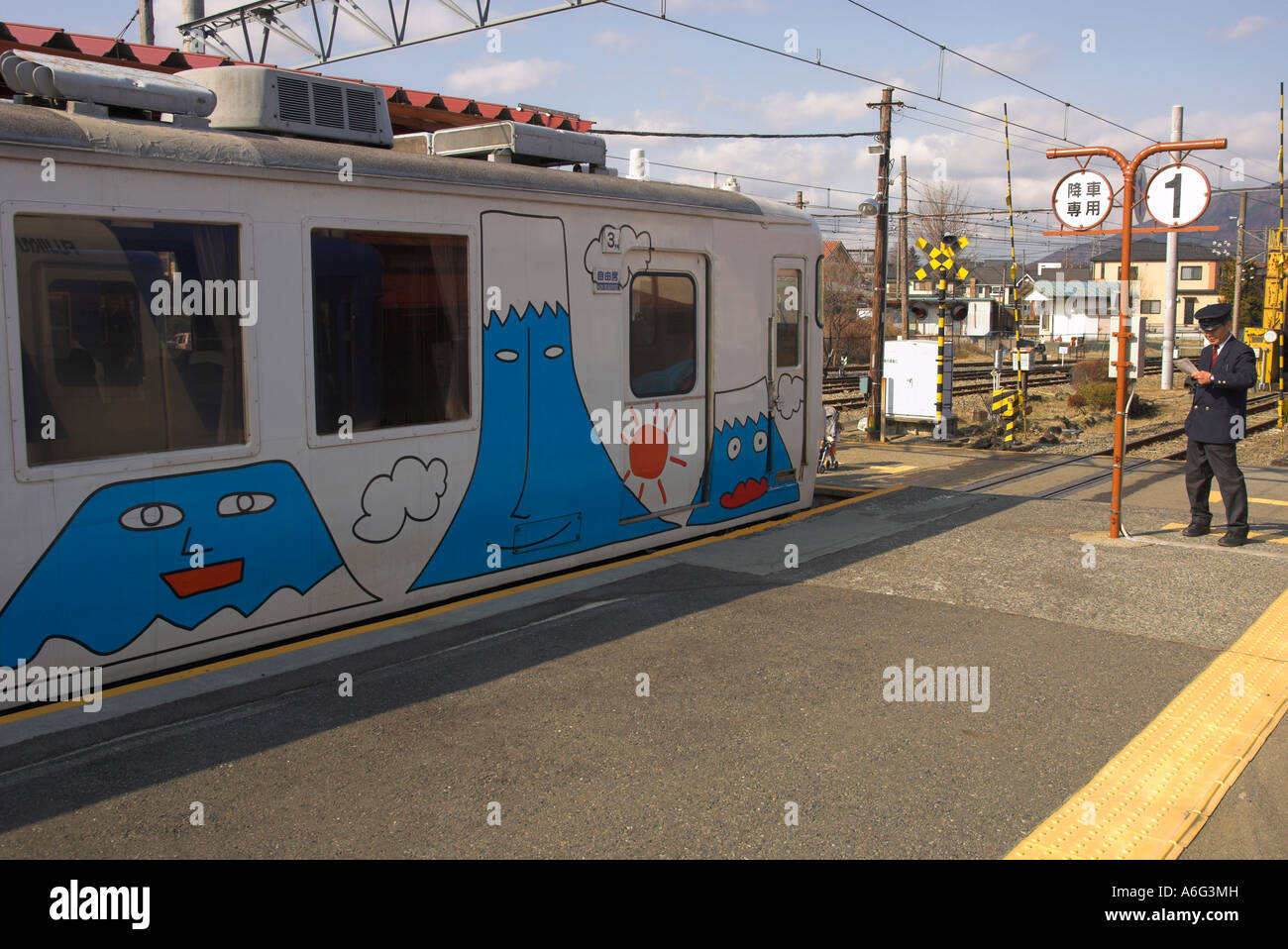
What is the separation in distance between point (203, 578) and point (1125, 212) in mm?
7271

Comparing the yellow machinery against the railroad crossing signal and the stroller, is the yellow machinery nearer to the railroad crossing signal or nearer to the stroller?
the railroad crossing signal

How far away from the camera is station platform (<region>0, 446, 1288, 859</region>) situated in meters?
3.86

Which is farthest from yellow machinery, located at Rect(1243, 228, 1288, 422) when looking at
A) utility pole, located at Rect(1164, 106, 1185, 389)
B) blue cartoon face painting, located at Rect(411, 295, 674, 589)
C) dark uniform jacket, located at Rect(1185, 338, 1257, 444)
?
blue cartoon face painting, located at Rect(411, 295, 674, 589)

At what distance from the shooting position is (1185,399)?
25328 millimetres

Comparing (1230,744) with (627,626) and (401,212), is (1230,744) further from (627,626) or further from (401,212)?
(401,212)

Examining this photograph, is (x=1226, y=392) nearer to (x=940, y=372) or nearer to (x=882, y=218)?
(x=940, y=372)

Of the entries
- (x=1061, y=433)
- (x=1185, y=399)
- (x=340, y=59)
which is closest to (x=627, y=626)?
(x=340, y=59)

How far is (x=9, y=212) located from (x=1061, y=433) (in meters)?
16.9

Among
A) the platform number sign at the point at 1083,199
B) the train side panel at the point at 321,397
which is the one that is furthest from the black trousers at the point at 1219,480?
the train side panel at the point at 321,397

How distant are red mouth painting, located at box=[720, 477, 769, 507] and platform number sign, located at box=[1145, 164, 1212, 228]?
3759 mm

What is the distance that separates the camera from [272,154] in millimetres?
5465

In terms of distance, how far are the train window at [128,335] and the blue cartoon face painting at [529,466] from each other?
1617mm

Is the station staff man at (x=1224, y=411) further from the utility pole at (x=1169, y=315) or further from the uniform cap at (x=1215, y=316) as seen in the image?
the utility pole at (x=1169, y=315)
